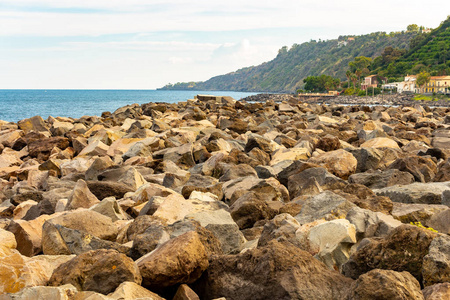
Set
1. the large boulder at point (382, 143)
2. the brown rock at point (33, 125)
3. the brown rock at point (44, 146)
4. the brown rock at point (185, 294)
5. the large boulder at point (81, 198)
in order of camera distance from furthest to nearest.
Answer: the brown rock at point (33, 125), the brown rock at point (44, 146), the large boulder at point (382, 143), the large boulder at point (81, 198), the brown rock at point (185, 294)

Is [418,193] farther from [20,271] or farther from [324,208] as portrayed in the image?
[20,271]

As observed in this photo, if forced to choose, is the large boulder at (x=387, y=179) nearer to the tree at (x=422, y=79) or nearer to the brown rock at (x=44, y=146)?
the brown rock at (x=44, y=146)

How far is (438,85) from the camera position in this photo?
335 ft

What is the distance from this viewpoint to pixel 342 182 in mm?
6246

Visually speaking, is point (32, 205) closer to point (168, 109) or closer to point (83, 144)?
point (83, 144)

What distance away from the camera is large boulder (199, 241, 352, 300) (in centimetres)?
284

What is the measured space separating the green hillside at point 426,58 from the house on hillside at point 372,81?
3.04 m

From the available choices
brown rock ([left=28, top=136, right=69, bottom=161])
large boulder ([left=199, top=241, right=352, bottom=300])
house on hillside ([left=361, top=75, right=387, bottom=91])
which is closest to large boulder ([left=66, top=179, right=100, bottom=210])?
large boulder ([left=199, top=241, right=352, bottom=300])

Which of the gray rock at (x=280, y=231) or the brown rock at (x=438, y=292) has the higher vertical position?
the brown rock at (x=438, y=292)

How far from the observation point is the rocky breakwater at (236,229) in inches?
114

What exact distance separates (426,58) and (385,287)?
134108mm

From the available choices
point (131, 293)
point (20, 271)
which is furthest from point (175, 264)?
point (20, 271)

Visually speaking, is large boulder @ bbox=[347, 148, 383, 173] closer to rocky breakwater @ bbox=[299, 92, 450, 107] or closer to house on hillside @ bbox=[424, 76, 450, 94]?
rocky breakwater @ bbox=[299, 92, 450, 107]

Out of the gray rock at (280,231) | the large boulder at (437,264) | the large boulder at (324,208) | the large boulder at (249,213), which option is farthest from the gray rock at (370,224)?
the large boulder at (249,213)
